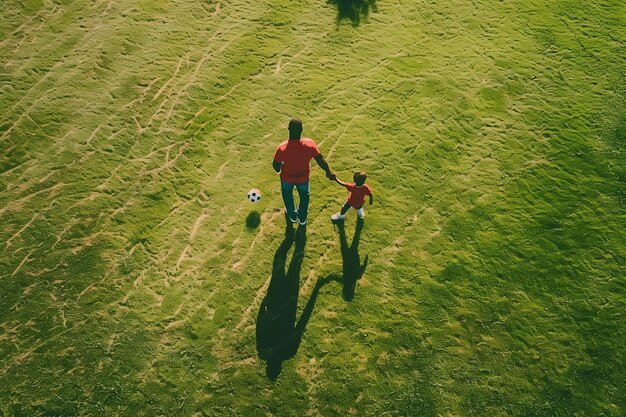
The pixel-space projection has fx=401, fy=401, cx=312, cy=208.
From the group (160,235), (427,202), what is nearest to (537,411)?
(427,202)

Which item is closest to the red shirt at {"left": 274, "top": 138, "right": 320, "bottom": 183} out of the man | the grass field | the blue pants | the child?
the man

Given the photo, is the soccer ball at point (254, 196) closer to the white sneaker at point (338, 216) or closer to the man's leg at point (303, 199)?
the man's leg at point (303, 199)

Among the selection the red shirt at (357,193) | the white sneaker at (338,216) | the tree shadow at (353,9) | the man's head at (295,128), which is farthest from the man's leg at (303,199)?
the tree shadow at (353,9)

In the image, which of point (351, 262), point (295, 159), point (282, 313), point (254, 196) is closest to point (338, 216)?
point (351, 262)

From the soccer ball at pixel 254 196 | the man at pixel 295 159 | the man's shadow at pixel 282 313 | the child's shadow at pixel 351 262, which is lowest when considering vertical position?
the man's shadow at pixel 282 313

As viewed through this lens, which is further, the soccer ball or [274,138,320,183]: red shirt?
the soccer ball

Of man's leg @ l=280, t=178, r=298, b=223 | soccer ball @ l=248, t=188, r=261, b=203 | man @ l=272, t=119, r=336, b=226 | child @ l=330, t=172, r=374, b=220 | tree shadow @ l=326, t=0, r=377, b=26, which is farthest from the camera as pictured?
tree shadow @ l=326, t=0, r=377, b=26

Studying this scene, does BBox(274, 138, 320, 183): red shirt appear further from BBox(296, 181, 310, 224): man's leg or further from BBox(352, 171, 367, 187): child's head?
BBox(352, 171, 367, 187): child's head
